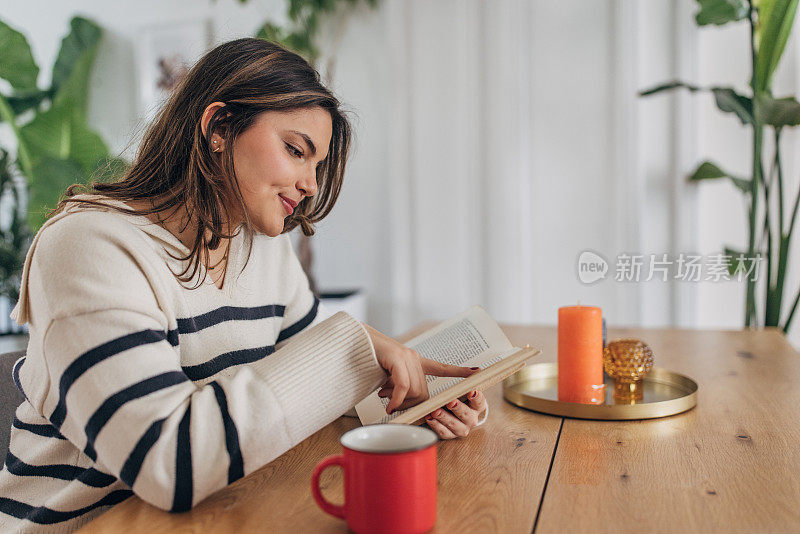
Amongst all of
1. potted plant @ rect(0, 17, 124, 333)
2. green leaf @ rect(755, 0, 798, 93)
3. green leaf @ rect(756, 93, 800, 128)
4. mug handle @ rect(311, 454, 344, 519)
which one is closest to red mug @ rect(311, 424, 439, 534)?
mug handle @ rect(311, 454, 344, 519)

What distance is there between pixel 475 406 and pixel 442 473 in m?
0.16

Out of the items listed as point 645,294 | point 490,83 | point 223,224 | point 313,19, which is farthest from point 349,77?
point 223,224

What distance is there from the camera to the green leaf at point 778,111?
190cm

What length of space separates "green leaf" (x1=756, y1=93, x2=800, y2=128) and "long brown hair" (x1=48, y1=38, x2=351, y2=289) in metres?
1.51

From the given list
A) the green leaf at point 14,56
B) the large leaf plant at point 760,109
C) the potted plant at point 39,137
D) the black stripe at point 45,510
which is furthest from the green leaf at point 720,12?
the green leaf at point 14,56

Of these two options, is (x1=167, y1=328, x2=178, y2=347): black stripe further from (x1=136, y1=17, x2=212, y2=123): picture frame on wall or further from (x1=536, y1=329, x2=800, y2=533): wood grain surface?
(x1=136, y1=17, x2=212, y2=123): picture frame on wall

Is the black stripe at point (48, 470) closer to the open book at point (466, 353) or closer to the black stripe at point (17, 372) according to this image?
the black stripe at point (17, 372)

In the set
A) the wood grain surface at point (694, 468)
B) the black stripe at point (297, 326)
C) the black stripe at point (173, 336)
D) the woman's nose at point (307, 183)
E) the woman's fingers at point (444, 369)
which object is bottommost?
the wood grain surface at point (694, 468)

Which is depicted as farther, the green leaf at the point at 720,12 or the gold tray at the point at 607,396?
the green leaf at the point at 720,12

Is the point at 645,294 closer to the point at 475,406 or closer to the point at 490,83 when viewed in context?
the point at 490,83

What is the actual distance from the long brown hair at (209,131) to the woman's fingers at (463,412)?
37 cm

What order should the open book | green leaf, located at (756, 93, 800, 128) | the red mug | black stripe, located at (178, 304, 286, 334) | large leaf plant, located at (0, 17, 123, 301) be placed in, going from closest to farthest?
the red mug
the open book
black stripe, located at (178, 304, 286, 334)
green leaf, located at (756, 93, 800, 128)
large leaf plant, located at (0, 17, 123, 301)

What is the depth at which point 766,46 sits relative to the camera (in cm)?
198

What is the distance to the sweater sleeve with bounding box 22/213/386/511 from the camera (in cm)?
64
